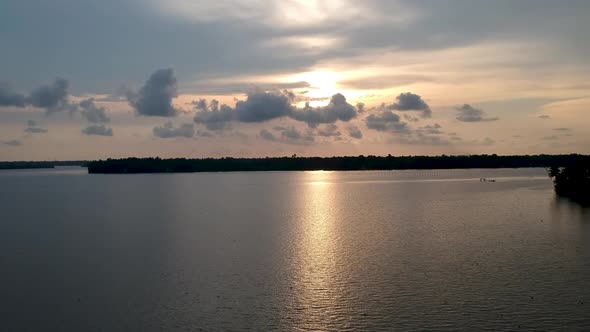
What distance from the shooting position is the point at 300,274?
78.1 ft

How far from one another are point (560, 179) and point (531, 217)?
26.8 metres

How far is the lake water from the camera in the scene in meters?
17.6

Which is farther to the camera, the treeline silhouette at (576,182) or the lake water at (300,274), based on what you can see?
the treeline silhouette at (576,182)

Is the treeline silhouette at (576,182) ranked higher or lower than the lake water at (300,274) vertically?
higher

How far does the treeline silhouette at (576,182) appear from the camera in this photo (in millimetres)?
59875

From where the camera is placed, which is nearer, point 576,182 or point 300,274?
point 300,274

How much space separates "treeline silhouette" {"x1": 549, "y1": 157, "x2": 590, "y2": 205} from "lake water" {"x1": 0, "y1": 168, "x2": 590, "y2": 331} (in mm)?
17429

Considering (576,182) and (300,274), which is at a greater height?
(576,182)

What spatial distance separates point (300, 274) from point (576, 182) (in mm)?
49573

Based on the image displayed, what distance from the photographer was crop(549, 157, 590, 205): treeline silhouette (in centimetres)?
5988

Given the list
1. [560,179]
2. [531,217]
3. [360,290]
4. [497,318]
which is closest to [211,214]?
[531,217]

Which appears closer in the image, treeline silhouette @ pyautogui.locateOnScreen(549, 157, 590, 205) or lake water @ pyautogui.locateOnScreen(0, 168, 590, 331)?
lake water @ pyautogui.locateOnScreen(0, 168, 590, 331)

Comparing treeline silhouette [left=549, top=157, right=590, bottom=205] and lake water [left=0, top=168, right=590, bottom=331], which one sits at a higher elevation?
treeline silhouette [left=549, top=157, right=590, bottom=205]

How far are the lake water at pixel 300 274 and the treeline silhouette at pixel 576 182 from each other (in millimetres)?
17429
